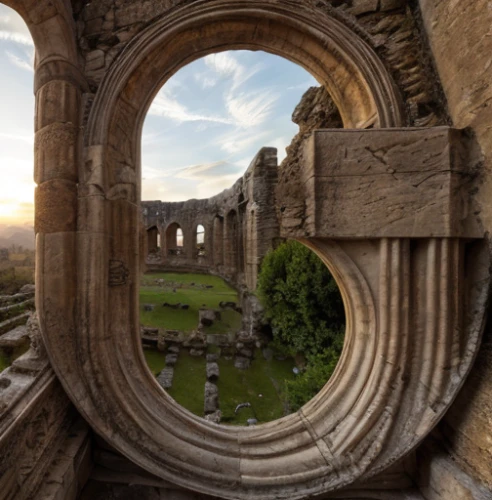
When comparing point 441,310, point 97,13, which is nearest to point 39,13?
point 97,13

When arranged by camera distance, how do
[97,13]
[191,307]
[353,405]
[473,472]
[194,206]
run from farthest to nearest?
[194,206] → [191,307] → [97,13] → [353,405] → [473,472]

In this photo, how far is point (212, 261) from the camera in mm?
16375

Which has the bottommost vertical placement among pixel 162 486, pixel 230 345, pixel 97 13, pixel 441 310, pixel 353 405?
pixel 230 345

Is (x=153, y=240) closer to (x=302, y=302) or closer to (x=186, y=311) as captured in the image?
(x=186, y=311)

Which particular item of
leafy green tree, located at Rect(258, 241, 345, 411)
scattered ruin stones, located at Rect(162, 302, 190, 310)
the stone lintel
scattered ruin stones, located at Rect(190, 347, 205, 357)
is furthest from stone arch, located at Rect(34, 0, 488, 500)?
scattered ruin stones, located at Rect(162, 302, 190, 310)

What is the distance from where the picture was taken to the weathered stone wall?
1.59 metres

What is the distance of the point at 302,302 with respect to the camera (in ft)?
17.7

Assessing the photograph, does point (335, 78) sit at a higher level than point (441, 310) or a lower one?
higher

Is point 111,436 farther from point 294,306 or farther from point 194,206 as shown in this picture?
point 194,206

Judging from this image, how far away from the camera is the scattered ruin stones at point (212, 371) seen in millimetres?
5137

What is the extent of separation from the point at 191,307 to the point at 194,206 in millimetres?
10287

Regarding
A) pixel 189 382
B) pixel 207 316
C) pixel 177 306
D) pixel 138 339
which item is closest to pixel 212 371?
pixel 189 382

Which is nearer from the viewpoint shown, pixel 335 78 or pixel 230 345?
pixel 335 78

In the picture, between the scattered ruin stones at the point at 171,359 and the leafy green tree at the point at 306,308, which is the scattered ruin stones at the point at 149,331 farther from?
the leafy green tree at the point at 306,308
